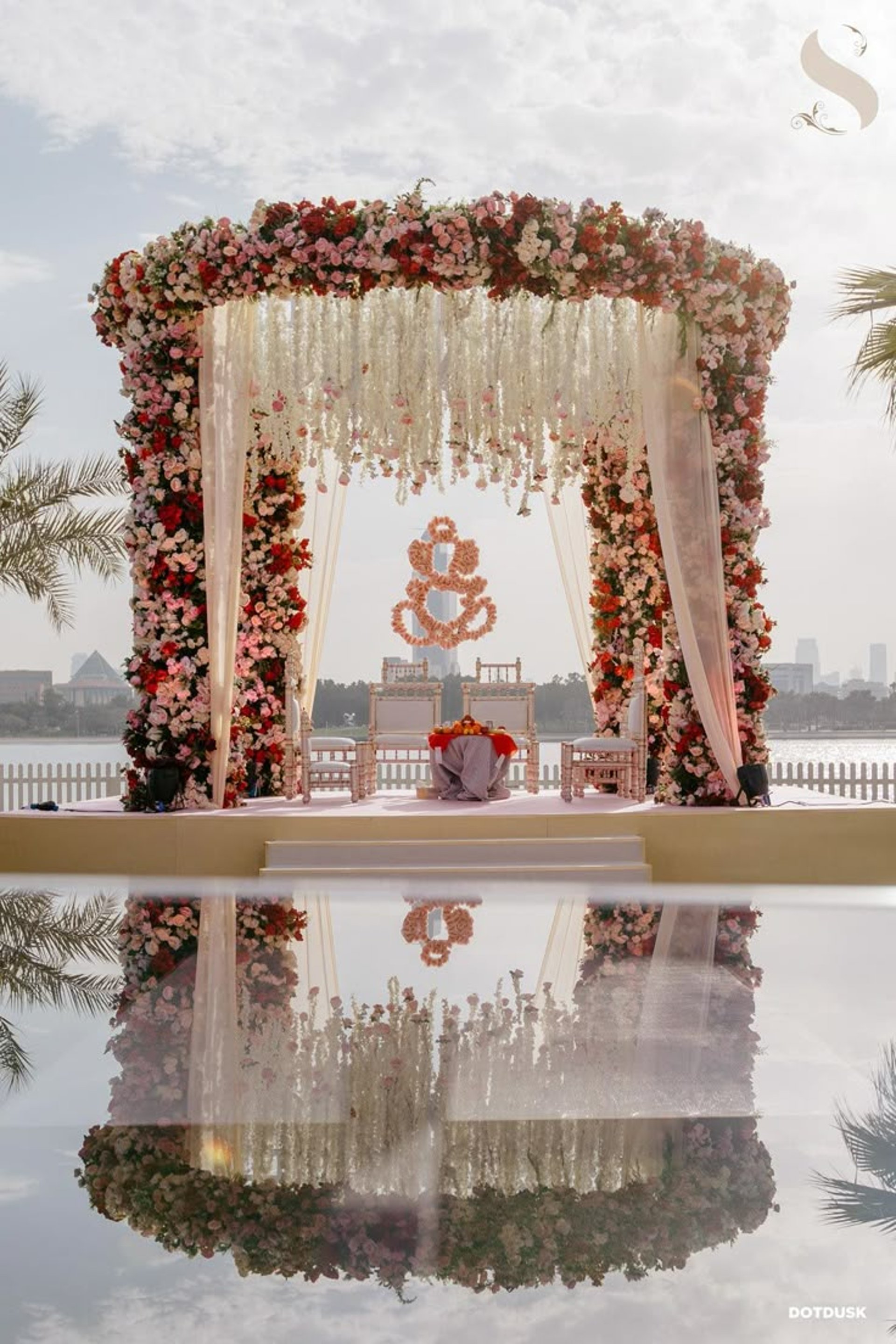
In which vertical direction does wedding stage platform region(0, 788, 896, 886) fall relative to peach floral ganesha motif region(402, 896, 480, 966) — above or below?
above

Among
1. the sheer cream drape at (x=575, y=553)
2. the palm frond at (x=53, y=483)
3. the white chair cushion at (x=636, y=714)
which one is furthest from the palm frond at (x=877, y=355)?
the palm frond at (x=53, y=483)

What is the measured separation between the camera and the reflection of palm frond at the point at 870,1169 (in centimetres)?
238

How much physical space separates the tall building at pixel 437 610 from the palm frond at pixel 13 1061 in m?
6.87

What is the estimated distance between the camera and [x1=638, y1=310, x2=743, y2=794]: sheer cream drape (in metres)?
7.99

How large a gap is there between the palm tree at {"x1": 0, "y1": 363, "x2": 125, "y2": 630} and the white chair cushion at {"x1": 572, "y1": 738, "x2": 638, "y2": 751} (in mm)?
4326

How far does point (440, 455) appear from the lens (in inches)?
336

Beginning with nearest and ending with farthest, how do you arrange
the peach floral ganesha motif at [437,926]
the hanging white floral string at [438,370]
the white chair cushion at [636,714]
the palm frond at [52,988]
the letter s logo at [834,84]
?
the palm frond at [52,988] → the peach floral ganesha motif at [437,926] → the letter s logo at [834,84] → the hanging white floral string at [438,370] → the white chair cushion at [636,714]

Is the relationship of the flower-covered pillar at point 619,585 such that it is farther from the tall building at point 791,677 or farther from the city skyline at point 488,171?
the tall building at point 791,677

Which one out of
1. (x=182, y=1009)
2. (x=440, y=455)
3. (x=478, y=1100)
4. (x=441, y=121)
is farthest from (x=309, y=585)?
(x=478, y=1100)

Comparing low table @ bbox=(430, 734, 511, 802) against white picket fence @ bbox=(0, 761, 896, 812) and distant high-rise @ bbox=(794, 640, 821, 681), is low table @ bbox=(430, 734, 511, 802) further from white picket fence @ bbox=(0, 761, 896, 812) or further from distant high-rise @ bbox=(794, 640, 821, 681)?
distant high-rise @ bbox=(794, 640, 821, 681)

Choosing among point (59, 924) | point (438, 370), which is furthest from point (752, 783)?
point (59, 924)

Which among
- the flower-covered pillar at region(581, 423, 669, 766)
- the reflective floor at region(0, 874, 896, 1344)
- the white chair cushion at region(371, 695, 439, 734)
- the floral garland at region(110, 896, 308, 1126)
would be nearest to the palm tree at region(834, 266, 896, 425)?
the flower-covered pillar at region(581, 423, 669, 766)

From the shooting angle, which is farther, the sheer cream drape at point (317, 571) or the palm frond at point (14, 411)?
the palm frond at point (14, 411)

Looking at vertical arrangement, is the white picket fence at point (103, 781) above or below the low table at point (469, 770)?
below
